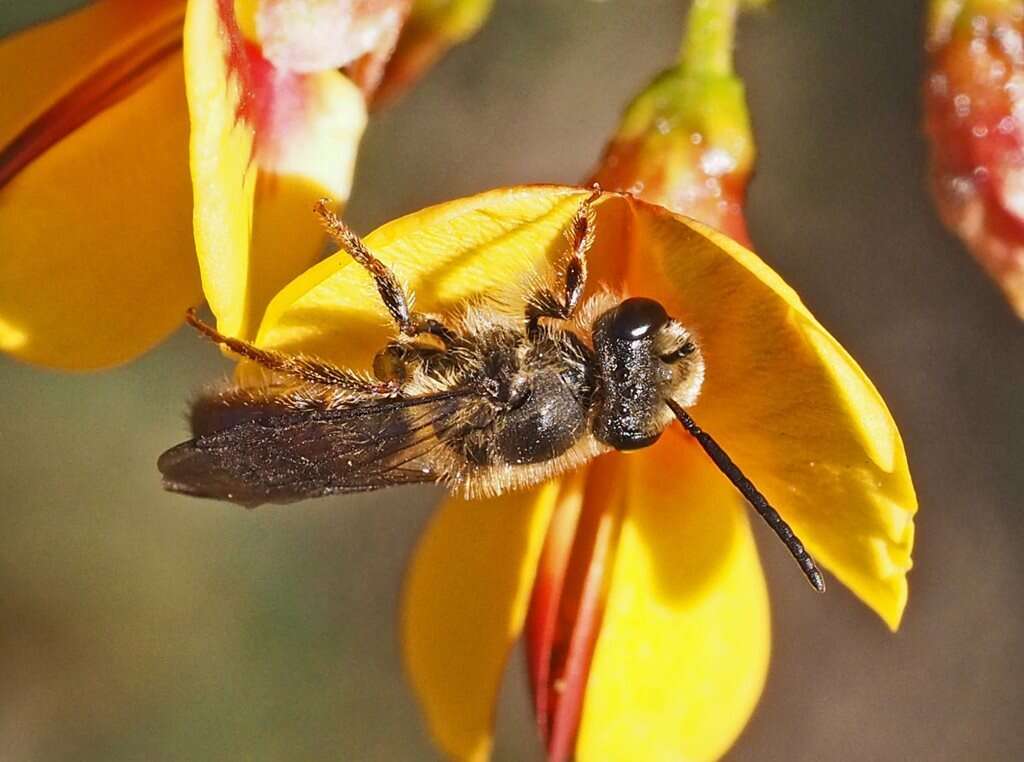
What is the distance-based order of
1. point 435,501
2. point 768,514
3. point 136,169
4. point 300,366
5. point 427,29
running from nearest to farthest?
point 768,514 → point 300,366 → point 136,169 → point 427,29 → point 435,501

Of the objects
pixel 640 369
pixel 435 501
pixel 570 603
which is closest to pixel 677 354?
pixel 640 369

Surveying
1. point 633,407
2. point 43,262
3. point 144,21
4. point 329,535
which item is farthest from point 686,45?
point 329,535

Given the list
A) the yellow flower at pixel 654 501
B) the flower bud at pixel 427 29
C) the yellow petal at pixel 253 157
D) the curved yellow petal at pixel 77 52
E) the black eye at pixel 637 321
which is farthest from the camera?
the flower bud at pixel 427 29

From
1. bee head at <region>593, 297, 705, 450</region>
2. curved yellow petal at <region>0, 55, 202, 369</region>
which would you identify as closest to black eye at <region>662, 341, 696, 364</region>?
bee head at <region>593, 297, 705, 450</region>

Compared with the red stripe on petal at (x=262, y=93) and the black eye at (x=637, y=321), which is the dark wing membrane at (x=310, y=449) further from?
the red stripe on petal at (x=262, y=93)

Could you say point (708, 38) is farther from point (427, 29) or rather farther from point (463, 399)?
point (463, 399)

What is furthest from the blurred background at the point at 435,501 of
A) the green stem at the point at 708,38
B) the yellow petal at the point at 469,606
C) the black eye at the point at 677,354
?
the black eye at the point at 677,354
